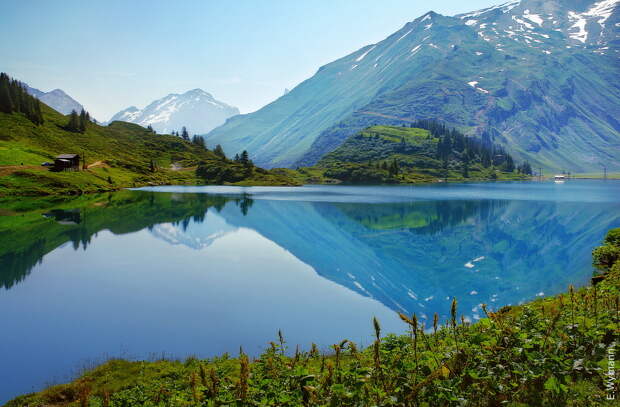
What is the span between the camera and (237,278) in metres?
40.8

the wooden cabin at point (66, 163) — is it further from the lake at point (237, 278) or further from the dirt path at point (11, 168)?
the lake at point (237, 278)

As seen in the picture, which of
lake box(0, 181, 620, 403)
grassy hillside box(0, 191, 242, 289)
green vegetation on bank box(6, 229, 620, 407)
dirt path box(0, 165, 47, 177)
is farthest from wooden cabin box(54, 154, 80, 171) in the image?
green vegetation on bank box(6, 229, 620, 407)

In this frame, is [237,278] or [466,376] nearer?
[466,376]

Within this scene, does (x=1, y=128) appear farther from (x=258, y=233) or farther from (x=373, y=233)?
(x=373, y=233)

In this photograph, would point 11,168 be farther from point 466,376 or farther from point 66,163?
point 466,376

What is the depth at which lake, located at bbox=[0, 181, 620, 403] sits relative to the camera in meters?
24.8

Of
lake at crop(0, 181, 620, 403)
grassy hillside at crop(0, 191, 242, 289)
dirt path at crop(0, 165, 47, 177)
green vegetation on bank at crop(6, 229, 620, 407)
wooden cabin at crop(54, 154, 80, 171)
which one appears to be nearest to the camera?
green vegetation on bank at crop(6, 229, 620, 407)

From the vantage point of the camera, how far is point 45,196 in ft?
421

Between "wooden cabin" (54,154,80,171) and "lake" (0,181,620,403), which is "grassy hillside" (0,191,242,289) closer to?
"lake" (0,181,620,403)

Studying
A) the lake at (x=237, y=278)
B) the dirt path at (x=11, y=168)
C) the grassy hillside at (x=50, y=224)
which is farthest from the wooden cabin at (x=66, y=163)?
the lake at (x=237, y=278)

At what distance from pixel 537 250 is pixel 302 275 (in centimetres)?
3933

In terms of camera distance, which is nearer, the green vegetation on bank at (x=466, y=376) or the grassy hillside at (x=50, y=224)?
the green vegetation on bank at (x=466, y=376)

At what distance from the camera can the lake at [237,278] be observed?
81.3 ft

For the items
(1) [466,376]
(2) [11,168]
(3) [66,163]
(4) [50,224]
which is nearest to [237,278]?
(1) [466,376]
